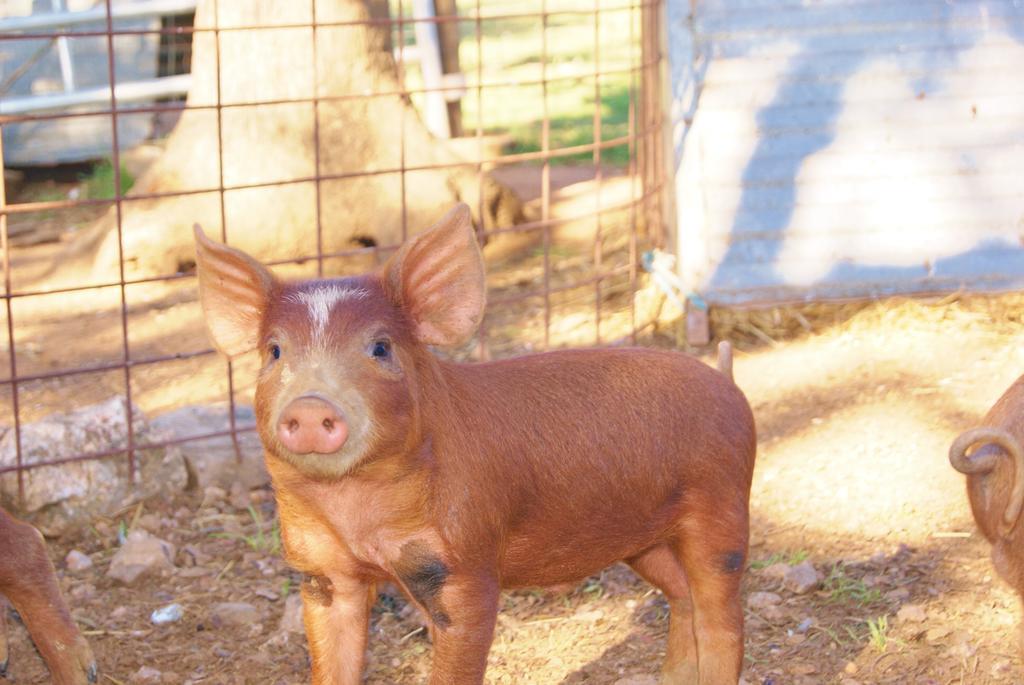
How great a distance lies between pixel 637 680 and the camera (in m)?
3.85

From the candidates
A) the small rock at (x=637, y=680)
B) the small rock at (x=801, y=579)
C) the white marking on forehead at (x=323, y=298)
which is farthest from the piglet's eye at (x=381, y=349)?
the small rock at (x=801, y=579)

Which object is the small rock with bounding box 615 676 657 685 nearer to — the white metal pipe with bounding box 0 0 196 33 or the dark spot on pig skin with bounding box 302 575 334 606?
the dark spot on pig skin with bounding box 302 575 334 606

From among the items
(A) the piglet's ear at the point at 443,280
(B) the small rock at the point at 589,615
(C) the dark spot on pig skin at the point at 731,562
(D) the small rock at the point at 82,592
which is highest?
(A) the piglet's ear at the point at 443,280

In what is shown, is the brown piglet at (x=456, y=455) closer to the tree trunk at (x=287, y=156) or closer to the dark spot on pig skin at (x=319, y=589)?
the dark spot on pig skin at (x=319, y=589)

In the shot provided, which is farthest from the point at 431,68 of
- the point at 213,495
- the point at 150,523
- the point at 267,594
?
the point at 267,594

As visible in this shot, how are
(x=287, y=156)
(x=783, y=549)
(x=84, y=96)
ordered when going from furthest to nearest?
(x=84, y=96)
(x=287, y=156)
(x=783, y=549)

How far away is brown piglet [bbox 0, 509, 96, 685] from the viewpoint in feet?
12.0

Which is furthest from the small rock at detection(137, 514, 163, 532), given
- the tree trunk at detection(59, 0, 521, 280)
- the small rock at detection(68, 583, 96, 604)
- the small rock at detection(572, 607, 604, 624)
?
the tree trunk at detection(59, 0, 521, 280)

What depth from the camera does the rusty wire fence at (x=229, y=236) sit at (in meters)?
5.01

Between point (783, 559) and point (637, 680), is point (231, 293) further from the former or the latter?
point (783, 559)

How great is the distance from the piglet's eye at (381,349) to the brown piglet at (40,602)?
4.73 feet

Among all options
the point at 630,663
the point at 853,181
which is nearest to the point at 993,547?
the point at 630,663

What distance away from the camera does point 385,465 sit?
2844 mm

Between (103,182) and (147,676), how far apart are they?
21.8ft
